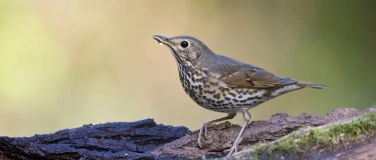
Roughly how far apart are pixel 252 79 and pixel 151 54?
11.2 feet

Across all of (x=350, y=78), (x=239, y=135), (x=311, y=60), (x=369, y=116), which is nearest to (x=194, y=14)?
(x=311, y=60)

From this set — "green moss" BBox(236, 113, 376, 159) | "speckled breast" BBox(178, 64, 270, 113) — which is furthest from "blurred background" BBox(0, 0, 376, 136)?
"green moss" BBox(236, 113, 376, 159)

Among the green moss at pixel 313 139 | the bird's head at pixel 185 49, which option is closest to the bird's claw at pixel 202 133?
the bird's head at pixel 185 49

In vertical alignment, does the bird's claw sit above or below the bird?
below

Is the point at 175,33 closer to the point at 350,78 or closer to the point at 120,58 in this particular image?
the point at 120,58

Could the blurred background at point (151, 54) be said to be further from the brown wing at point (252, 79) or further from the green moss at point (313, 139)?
the green moss at point (313, 139)

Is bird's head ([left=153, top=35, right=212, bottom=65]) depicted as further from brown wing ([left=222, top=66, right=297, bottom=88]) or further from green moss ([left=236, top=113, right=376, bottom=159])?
green moss ([left=236, top=113, right=376, bottom=159])

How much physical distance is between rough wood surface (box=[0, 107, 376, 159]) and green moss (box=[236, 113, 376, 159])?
780 mm

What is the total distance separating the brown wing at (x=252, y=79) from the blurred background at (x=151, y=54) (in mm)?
2936

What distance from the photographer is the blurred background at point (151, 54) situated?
6.50 m

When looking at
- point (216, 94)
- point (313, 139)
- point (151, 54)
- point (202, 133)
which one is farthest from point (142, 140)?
point (151, 54)

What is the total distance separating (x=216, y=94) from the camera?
3566 mm

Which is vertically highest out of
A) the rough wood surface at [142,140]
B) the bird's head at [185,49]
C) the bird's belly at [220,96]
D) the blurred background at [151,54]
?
the blurred background at [151,54]

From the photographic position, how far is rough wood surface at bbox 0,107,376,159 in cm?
323
